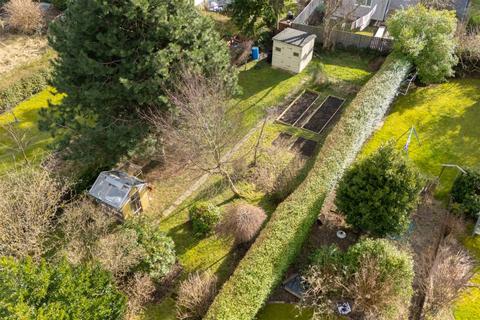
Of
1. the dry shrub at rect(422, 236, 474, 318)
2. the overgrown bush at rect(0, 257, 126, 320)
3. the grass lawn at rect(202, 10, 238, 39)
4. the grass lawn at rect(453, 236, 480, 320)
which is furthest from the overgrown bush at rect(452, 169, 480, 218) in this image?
the grass lawn at rect(202, 10, 238, 39)

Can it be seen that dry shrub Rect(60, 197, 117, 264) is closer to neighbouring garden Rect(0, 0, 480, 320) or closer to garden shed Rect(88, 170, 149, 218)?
neighbouring garden Rect(0, 0, 480, 320)

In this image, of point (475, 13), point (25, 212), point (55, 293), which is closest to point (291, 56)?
point (475, 13)

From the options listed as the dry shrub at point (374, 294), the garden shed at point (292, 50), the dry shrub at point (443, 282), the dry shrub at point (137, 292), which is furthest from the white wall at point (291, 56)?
the dry shrub at point (137, 292)

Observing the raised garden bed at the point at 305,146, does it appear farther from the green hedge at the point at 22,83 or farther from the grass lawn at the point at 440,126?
the green hedge at the point at 22,83

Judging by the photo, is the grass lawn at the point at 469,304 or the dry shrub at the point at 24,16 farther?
the dry shrub at the point at 24,16

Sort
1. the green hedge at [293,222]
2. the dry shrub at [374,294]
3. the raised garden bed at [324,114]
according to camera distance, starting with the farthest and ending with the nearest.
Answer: the raised garden bed at [324,114]
the green hedge at [293,222]
the dry shrub at [374,294]

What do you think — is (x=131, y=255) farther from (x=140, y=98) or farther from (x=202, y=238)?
(x=140, y=98)

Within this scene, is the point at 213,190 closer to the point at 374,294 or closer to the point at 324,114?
the point at 374,294
